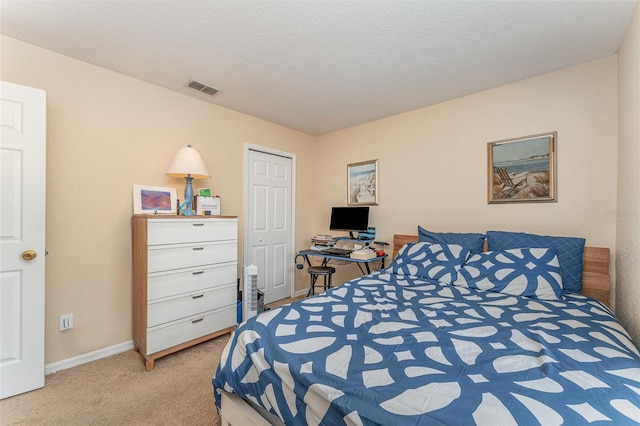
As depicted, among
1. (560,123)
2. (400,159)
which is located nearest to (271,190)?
(400,159)

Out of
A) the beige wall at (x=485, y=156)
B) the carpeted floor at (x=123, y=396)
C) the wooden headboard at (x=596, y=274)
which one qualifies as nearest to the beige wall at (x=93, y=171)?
the carpeted floor at (x=123, y=396)

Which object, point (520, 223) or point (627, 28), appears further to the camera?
point (520, 223)

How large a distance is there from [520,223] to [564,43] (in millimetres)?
1388

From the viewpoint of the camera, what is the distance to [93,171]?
2234 millimetres

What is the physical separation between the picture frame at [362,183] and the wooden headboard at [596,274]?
6.48 ft

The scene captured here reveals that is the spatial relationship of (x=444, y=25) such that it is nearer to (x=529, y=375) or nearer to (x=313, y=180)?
(x=529, y=375)

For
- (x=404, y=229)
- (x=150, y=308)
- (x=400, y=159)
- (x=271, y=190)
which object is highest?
(x=400, y=159)

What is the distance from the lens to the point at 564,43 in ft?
6.25

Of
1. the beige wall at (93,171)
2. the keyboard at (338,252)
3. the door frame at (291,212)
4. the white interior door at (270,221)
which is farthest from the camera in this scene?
the white interior door at (270,221)

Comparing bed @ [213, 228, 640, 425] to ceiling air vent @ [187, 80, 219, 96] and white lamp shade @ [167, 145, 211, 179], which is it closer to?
white lamp shade @ [167, 145, 211, 179]

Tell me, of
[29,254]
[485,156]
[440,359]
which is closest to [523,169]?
[485,156]

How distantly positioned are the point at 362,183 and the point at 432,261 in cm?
158

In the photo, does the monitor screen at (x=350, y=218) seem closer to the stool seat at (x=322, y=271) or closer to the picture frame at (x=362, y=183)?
the picture frame at (x=362, y=183)

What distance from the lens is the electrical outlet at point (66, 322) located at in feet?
6.84
